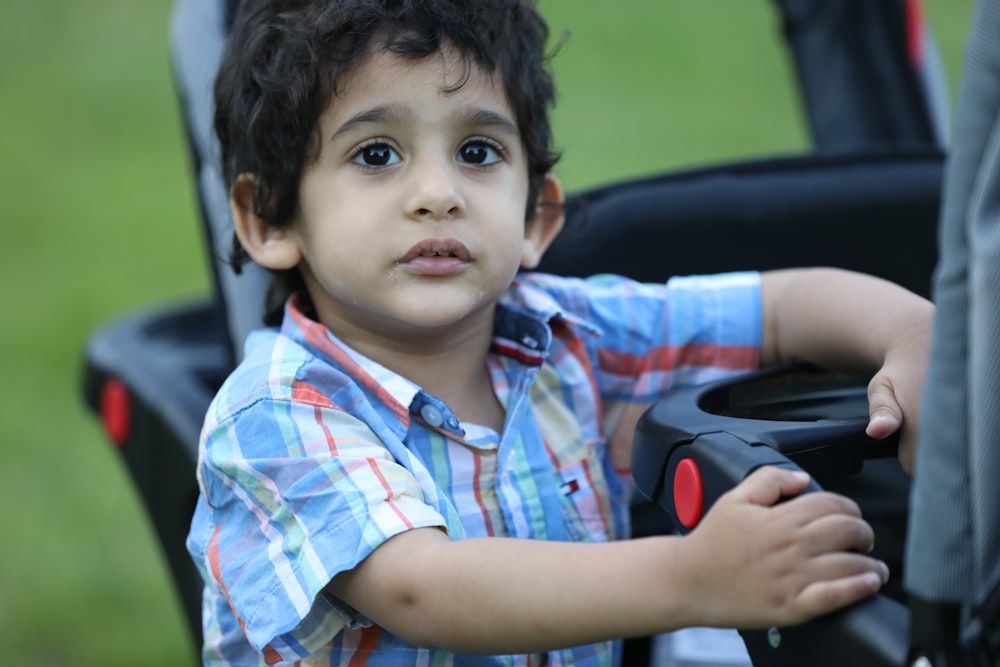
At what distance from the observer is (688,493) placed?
37.4 inches

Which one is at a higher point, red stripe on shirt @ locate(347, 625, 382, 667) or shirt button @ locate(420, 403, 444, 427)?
shirt button @ locate(420, 403, 444, 427)

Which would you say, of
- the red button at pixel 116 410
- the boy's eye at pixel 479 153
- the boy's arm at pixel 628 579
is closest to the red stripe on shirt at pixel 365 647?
the boy's arm at pixel 628 579

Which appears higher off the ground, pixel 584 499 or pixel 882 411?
pixel 882 411

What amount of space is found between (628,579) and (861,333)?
0.48 meters

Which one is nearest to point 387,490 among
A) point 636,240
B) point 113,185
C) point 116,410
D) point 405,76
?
point 405,76

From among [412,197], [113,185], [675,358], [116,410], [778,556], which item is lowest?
[113,185]

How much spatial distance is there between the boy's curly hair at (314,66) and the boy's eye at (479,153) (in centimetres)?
6

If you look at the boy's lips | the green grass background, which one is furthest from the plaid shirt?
the green grass background

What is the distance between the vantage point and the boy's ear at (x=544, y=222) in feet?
4.65

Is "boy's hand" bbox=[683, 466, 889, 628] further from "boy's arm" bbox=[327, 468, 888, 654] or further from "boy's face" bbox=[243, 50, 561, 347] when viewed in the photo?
"boy's face" bbox=[243, 50, 561, 347]

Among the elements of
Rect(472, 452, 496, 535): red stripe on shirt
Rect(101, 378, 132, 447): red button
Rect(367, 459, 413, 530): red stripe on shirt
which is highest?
Rect(367, 459, 413, 530): red stripe on shirt

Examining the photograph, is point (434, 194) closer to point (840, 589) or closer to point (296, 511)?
point (296, 511)

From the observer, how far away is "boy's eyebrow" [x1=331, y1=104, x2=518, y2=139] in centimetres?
120

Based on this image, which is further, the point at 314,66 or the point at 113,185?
the point at 113,185
